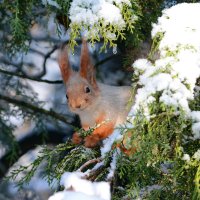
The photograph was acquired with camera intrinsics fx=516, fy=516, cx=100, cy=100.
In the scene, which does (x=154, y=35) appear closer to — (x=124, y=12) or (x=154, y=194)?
(x=124, y=12)

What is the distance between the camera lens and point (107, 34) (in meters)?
1.51

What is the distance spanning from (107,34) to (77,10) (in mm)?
112

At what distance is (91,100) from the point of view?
2.04 meters

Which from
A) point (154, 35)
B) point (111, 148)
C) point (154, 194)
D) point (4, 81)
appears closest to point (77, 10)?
point (154, 35)

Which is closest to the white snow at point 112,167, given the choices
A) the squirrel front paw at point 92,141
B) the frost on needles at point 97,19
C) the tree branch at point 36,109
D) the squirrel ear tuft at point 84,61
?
the frost on needles at point 97,19

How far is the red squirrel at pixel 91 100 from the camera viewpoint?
6.50ft

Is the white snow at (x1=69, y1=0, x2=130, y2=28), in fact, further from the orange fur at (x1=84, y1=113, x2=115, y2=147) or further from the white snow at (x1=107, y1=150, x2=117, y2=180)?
the orange fur at (x1=84, y1=113, x2=115, y2=147)

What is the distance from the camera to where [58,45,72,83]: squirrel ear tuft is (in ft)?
6.53

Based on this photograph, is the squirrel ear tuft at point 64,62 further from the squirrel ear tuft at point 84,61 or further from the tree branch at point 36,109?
the tree branch at point 36,109

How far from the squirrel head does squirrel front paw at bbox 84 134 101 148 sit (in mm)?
128

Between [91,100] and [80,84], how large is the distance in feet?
0.27

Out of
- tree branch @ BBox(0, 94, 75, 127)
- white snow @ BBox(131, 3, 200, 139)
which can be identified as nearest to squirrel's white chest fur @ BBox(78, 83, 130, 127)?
white snow @ BBox(131, 3, 200, 139)

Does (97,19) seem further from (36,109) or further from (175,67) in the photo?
(36,109)

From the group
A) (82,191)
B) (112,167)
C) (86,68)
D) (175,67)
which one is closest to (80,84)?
(86,68)
